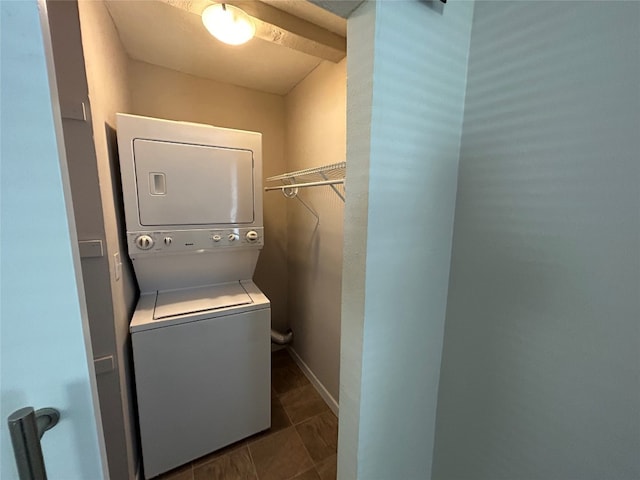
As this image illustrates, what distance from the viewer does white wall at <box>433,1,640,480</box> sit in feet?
1.74

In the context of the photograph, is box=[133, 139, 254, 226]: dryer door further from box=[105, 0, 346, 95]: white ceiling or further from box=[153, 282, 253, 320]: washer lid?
box=[105, 0, 346, 95]: white ceiling

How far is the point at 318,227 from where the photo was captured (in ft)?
6.62

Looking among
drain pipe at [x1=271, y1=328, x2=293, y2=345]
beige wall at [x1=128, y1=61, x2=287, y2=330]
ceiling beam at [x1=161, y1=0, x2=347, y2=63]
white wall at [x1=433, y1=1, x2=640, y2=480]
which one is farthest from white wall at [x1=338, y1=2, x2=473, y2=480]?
beige wall at [x1=128, y1=61, x2=287, y2=330]

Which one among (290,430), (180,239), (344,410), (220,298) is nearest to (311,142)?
(180,239)

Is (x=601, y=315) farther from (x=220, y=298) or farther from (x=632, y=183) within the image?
(x=220, y=298)

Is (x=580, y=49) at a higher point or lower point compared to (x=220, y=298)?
higher

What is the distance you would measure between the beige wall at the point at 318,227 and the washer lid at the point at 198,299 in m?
0.64

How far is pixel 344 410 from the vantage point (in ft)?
2.95

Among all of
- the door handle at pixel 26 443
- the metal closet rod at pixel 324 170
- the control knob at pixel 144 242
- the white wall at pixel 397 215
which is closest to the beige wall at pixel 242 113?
the metal closet rod at pixel 324 170

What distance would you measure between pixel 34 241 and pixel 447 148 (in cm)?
101

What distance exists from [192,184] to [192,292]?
0.71 metres

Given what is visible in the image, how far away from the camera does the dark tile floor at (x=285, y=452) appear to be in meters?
1.49

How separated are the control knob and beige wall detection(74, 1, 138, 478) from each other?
0.09 m

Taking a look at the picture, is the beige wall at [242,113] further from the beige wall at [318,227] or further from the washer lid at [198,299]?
the washer lid at [198,299]
